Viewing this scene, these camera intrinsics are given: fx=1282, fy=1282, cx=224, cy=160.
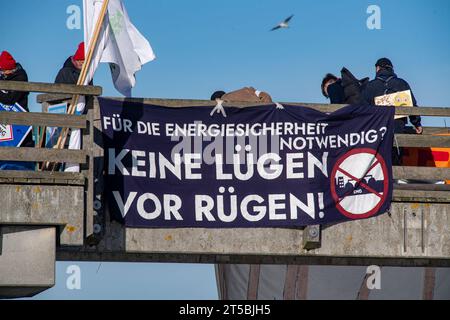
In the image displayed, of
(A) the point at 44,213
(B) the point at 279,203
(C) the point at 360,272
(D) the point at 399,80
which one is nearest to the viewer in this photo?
(A) the point at 44,213

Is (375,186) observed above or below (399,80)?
below

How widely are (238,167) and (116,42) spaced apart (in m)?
2.45

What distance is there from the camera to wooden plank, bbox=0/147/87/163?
1596cm

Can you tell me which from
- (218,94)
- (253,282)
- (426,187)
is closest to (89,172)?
(218,94)

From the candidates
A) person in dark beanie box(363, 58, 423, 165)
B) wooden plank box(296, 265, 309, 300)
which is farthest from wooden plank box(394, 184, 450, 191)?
wooden plank box(296, 265, 309, 300)

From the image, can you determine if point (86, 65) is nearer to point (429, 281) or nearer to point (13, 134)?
point (13, 134)

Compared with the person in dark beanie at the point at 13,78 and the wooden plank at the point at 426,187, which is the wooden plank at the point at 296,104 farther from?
the person in dark beanie at the point at 13,78

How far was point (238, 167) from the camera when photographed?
55.5 ft

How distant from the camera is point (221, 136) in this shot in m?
17.0

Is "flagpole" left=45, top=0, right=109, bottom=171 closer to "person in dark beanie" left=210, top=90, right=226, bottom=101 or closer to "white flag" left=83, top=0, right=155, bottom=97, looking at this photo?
"white flag" left=83, top=0, right=155, bottom=97

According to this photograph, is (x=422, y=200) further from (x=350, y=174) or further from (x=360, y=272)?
(x=360, y=272)

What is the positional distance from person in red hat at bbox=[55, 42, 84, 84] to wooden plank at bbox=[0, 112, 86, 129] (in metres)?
1.68
